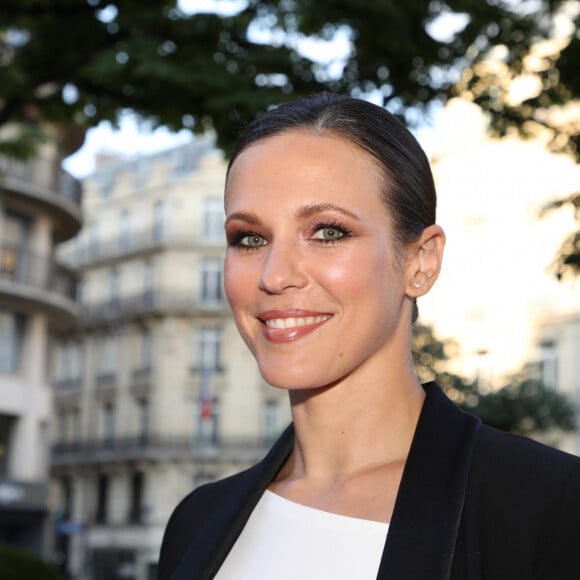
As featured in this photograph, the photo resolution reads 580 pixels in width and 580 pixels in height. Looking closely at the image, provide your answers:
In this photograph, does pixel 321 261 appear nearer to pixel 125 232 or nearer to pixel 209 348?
pixel 209 348

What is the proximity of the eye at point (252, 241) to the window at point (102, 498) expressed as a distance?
58.6 metres

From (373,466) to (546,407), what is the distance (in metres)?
33.1

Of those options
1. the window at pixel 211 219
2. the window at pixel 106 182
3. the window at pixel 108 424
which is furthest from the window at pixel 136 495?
the window at pixel 106 182

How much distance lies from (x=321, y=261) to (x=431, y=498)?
530mm

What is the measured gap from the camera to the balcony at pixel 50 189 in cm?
3359

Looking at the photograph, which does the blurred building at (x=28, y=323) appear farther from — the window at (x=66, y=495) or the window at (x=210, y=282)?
the window at (x=66, y=495)

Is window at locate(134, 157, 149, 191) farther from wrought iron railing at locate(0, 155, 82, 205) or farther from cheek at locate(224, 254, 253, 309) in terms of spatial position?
cheek at locate(224, 254, 253, 309)

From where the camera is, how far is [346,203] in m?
2.36

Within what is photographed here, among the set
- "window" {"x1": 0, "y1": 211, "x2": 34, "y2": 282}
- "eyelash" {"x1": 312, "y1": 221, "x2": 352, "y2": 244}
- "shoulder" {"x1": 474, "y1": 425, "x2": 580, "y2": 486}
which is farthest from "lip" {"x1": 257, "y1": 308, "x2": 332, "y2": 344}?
"window" {"x1": 0, "y1": 211, "x2": 34, "y2": 282}

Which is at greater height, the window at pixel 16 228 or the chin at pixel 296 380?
the window at pixel 16 228

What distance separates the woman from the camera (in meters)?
2.16

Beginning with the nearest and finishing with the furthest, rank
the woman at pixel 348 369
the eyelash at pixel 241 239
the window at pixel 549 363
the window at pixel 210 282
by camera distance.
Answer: the woman at pixel 348 369 < the eyelash at pixel 241 239 < the window at pixel 549 363 < the window at pixel 210 282

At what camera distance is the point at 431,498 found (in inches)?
85.5

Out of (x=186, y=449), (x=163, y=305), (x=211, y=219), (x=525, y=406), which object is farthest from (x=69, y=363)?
(x=525, y=406)
